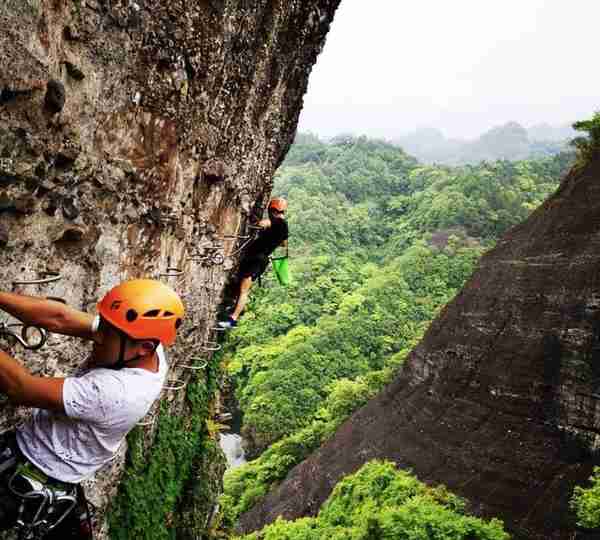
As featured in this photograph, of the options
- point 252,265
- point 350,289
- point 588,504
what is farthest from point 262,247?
point 350,289

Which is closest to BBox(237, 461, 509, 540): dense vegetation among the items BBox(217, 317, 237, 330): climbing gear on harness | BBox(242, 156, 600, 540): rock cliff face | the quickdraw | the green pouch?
BBox(242, 156, 600, 540): rock cliff face

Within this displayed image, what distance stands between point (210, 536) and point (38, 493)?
21.2 feet

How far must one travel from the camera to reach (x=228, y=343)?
8719 millimetres

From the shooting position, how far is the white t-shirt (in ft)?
7.04

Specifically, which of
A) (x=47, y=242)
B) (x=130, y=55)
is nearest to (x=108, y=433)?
(x=47, y=242)

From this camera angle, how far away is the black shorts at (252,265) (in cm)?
727

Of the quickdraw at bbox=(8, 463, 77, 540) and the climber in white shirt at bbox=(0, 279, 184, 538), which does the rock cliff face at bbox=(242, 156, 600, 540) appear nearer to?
the quickdraw at bbox=(8, 463, 77, 540)

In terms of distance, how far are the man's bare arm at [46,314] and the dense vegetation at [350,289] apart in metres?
6.42

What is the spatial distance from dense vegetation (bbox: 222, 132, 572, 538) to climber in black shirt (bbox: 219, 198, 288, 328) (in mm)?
1838

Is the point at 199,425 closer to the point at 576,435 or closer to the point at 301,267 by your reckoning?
the point at 576,435

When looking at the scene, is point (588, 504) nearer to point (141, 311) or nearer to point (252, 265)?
point (252, 265)

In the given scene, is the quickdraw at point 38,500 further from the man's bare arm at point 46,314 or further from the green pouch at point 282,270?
the green pouch at point 282,270

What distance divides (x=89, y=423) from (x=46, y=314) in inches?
20.4

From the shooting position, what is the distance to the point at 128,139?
3598 mm
